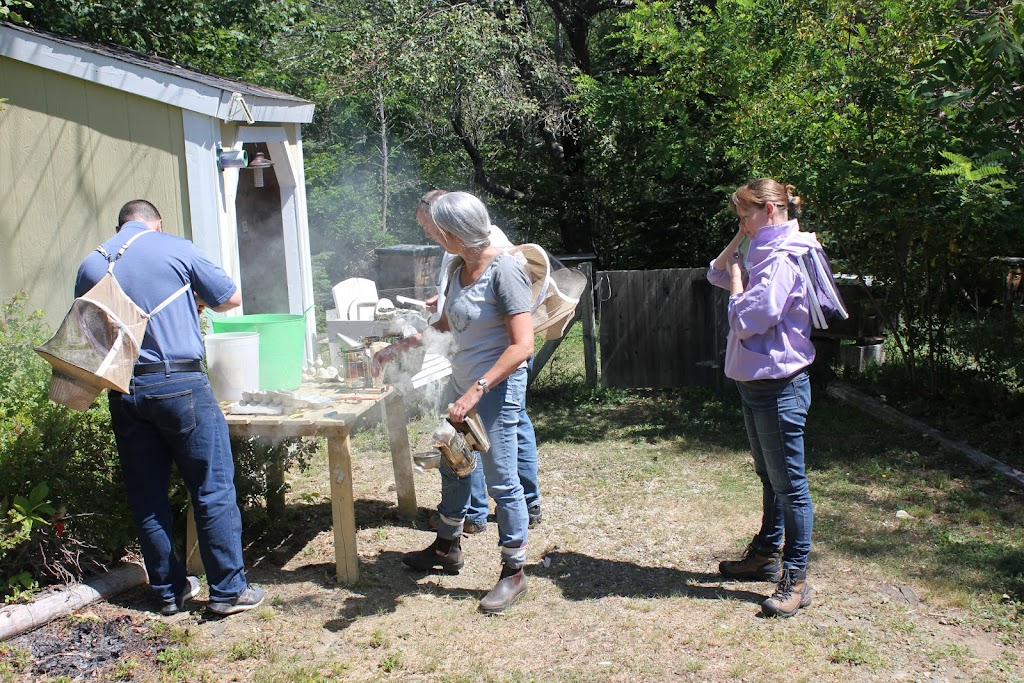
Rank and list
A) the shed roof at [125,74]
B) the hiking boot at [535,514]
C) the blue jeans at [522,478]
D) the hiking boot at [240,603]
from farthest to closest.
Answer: the shed roof at [125,74] → the hiking boot at [535,514] → the blue jeans at [522,478] → the hiking boot at [240,603]

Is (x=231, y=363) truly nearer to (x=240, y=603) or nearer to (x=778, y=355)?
(x=240, y=603)

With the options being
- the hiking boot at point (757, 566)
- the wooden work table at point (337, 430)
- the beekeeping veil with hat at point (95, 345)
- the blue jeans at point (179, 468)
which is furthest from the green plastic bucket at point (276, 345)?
the hiking boot at point (757, 566)

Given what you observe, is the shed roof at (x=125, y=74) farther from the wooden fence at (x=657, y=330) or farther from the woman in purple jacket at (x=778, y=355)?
the wooden fence at (x=657, y=330)

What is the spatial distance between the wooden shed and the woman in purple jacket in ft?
10.8

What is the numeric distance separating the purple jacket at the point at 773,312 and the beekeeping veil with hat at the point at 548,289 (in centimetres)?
91

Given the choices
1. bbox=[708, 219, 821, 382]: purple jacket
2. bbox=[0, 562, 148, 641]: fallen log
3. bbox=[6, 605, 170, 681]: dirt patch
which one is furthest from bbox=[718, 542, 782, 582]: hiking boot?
bbox=[0, 562, 148, 641]: fallen log

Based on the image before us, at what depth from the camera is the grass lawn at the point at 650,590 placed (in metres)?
3.33

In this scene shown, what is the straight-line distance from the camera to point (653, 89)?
7.59m

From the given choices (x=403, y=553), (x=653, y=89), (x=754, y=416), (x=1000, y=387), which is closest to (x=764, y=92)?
(x=653, y=89)

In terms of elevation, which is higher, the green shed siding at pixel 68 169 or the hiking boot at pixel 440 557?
the green shed siding at pixel 68 169

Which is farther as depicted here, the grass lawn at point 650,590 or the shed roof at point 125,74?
the shed roof at point 125,74

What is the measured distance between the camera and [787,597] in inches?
145

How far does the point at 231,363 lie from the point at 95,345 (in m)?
0.82

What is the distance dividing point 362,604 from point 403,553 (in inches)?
24.1
